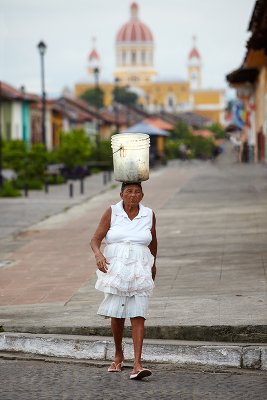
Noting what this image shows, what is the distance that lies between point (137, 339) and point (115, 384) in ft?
1.14

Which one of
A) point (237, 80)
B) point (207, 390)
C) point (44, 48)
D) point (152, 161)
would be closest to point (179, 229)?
point (207, 390)

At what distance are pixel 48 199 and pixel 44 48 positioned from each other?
1787cm

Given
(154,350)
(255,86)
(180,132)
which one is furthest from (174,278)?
(180,132)

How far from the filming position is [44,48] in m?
48.8

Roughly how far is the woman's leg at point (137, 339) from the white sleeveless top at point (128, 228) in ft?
1.75

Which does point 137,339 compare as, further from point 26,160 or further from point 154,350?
point 26,160

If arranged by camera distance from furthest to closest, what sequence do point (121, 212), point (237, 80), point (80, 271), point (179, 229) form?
point (237, 80), point (179, 229), point (80, 271), point (121, 212)

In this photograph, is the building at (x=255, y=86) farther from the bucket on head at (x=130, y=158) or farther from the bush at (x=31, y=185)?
the bucket on head at (x=130, y=158)

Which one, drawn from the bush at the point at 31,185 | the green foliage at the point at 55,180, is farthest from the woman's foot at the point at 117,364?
the green foliage at the point at 55,180

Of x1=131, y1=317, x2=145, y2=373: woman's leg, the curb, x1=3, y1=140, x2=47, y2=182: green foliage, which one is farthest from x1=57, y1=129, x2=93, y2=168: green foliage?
x1=131, y1=317, x2=145, y2=373: woman's leg

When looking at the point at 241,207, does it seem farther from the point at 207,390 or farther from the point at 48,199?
the point at 207,390

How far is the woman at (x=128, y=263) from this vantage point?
8.33m

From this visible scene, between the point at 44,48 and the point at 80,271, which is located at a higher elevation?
the point at 44,48

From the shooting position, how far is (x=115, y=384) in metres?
8.14
